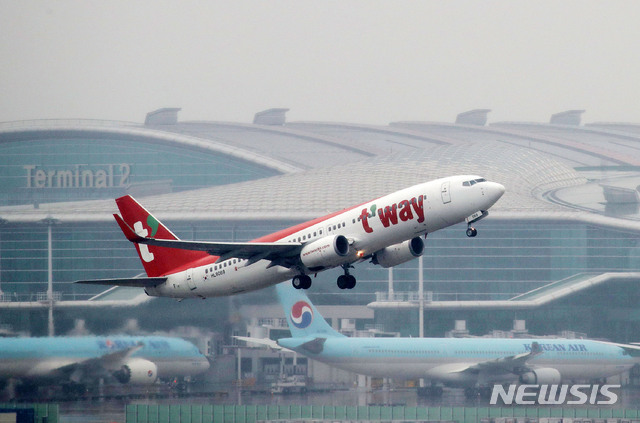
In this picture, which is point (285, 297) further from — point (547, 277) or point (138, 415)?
point (547, 277)

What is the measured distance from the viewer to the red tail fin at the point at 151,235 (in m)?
67.1

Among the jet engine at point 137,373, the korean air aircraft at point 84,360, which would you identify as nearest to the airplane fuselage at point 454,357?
the korean air aircraft at point 84,360

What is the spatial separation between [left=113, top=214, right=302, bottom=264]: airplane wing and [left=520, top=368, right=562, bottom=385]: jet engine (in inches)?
1869

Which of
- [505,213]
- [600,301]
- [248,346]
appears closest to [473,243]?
[505,213]

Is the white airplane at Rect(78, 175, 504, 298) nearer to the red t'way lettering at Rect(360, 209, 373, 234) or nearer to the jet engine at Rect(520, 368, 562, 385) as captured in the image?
the red t'way lettering at Rect(360, 209, 373, 234)

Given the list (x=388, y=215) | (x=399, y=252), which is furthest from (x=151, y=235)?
(x=388, y=215)

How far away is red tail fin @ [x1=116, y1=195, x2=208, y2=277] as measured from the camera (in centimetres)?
6712

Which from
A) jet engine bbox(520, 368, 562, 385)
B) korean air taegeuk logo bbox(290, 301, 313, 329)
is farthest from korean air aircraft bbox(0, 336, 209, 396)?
jet engine bbox(520, 368, 562, 385)

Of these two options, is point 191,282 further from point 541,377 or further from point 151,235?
point 541,377

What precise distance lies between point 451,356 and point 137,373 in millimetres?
28194

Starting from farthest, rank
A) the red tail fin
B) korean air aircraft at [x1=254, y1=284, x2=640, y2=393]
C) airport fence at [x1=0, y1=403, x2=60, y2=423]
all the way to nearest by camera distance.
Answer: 1. korean air aircraft at [x1=254, y1=284, x2=640, y2=393]
2. airport fence at [x1=0, y1=403, x2=60, y2=423]
3. the red tail fin

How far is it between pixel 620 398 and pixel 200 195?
96.8 metres

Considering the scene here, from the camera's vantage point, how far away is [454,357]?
101 meters

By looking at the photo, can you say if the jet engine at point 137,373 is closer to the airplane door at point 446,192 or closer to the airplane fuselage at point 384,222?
the airplane fuselage at point 384,222
